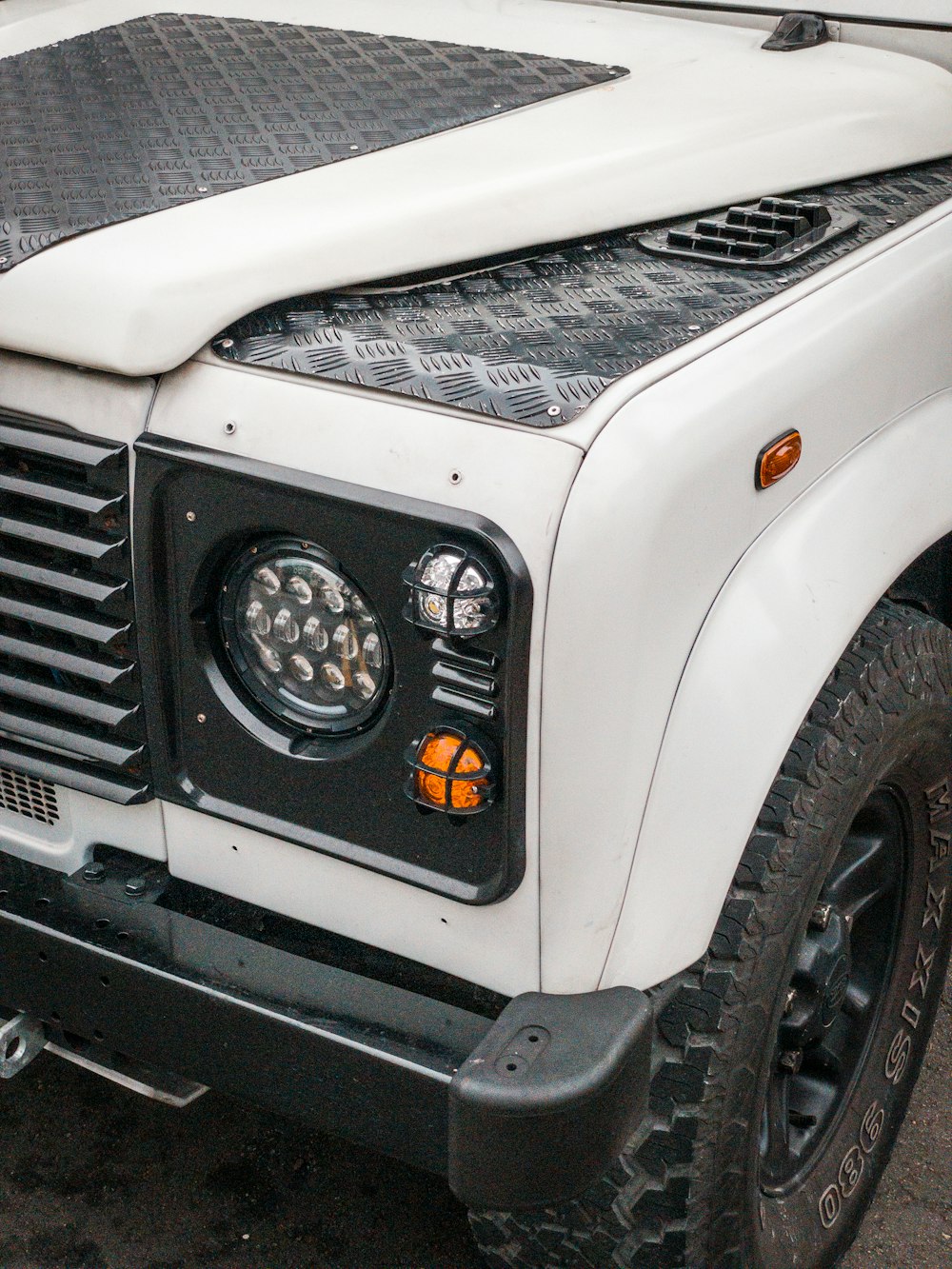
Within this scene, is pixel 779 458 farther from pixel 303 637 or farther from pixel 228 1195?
pixel 228 1195

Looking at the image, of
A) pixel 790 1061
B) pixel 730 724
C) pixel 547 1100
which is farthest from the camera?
pixel 790 1061

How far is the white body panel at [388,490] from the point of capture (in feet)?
4.44

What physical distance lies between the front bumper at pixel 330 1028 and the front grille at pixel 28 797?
0.07 metres

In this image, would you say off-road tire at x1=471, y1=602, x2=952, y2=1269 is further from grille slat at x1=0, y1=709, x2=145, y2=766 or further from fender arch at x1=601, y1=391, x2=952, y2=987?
grille slat at x1=0, y1=709, x2=145, y2=766

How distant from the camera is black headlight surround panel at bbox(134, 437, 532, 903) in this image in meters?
1.39

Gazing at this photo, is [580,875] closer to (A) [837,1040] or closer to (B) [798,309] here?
(B) [798,309]

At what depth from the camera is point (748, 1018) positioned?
157 cm

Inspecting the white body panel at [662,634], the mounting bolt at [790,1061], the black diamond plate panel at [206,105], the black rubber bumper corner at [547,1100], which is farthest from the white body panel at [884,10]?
the black rubber bumper corner at [547,1100]

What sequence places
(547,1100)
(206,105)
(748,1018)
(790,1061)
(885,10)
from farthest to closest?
(885,10) < (206,105) < (790,1061) < (748,1018) < (547,1100)

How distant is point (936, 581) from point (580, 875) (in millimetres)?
956

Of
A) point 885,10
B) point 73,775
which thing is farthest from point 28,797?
point 885,10

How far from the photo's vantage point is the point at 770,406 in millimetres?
1527

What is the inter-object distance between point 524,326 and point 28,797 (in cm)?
87

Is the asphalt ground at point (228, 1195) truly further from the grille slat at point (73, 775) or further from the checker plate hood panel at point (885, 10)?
the checker plate hood panel at point (885, 10)
